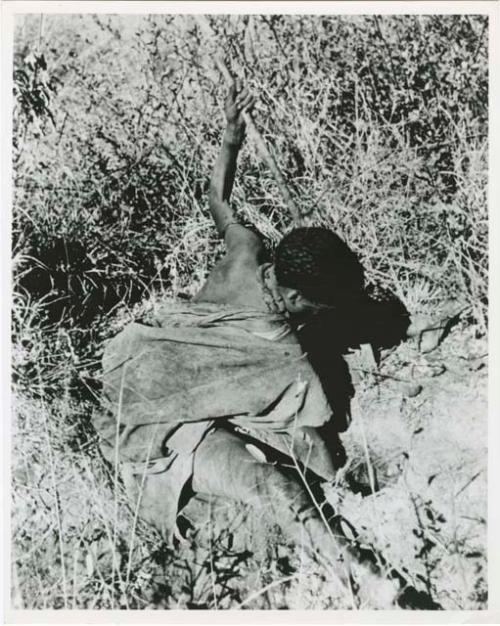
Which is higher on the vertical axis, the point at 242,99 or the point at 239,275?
the point at 242,99

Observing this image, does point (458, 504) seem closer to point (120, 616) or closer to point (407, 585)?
point (407, 585)

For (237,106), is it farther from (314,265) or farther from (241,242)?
(314,265)

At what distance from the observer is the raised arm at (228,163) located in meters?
2.73

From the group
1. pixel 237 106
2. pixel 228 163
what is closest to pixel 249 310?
pixel 228 163

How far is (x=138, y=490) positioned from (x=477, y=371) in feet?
4.66

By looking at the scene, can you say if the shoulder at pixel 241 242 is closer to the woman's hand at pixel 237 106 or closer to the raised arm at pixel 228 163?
the raised arm at pixel 228 163

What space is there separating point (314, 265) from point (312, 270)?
0.06 ft

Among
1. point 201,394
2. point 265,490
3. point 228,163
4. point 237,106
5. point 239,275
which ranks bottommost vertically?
point 265,490

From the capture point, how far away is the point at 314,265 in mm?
2355

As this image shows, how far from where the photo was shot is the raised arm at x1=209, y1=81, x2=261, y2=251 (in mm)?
2734

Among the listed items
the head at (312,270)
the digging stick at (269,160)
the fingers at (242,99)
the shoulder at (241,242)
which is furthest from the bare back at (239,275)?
the fingers at (242,99)

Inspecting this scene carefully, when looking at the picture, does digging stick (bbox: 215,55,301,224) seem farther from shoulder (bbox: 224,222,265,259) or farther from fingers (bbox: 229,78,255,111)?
shoulder (bbox: 224,222,265,259)

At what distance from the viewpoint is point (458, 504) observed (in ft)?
8.38

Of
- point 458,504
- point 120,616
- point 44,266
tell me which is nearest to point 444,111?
point 458,504
